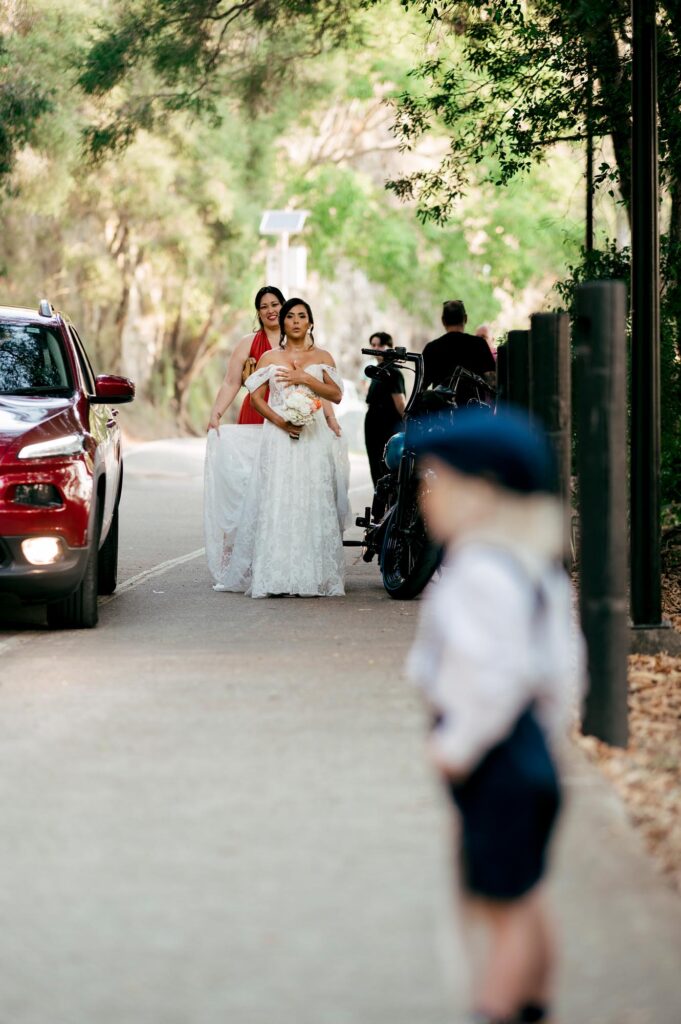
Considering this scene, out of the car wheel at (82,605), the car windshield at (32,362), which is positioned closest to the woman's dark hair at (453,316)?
the car windshield at (32,362)

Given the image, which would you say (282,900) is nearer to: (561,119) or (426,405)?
(426,405)

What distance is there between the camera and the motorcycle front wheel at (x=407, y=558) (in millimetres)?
11555

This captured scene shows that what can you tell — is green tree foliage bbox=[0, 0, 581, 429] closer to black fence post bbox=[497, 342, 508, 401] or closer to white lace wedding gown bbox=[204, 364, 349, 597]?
white lace wedding gown bbox=[204, 364, 349, 597]

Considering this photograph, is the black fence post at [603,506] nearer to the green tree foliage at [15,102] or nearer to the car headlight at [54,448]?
the car headlight at [54,448]

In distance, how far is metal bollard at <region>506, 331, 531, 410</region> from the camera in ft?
32.0

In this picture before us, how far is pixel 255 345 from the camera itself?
13.2 metres

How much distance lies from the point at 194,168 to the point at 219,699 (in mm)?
35330

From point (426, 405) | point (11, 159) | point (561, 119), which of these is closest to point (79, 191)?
point (11, 159)

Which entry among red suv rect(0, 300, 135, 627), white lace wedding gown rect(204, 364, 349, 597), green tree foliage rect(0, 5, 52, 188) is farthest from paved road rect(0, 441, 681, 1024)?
green tree foliage rect(0, 5, 52, 188)

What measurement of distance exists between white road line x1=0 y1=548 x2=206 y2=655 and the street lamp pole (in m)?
3.31

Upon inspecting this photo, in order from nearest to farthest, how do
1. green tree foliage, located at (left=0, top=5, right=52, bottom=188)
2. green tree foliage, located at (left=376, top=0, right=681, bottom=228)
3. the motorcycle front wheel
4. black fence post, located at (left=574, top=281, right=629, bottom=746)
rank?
1. black fence post, located at (left=574, top=281, right=629, bottom=746)
2. the motorcycle front wheel
3. green tree foliage, located at (left=376, top=0, right=681, bottom=228)
4. green tree foliage, located at (left=0, top=5, right=52, bottom=188)

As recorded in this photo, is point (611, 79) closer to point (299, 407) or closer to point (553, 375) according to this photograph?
point (299, 407)

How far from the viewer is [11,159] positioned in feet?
78.3

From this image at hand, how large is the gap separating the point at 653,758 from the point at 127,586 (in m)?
6.87
